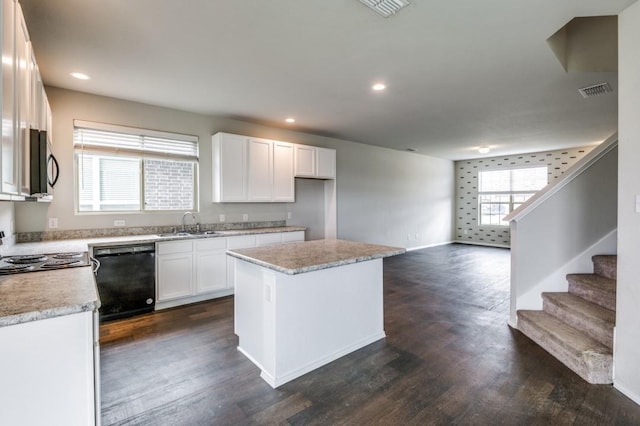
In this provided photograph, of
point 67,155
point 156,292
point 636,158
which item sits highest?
point 67,155

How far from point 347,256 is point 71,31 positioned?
2.80m

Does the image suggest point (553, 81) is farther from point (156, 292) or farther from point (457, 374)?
point (156, 292)

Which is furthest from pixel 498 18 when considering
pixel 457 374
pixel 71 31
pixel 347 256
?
pixel 71 31

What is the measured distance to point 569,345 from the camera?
101 inches

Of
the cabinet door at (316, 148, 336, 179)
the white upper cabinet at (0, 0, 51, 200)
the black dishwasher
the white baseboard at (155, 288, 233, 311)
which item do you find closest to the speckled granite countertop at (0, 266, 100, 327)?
the white upper cabinet at (0, 0, 51, 200)

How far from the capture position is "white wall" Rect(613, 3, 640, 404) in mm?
2068

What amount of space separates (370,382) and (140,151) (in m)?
3.94

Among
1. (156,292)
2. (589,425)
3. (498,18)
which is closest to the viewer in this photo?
(589,425)

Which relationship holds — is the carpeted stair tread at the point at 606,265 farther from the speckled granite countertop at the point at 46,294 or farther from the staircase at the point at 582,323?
the speckled granite countertop at the point at 46,294

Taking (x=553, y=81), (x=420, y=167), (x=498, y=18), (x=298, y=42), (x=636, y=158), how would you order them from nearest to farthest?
(x=636, y=158) < (x=498, y=18) < (x=298, y=42) < (x=553, y=81) < (x=420, y=167)

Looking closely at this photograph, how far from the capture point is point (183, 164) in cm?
453

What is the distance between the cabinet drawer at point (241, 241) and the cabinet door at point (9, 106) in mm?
2864

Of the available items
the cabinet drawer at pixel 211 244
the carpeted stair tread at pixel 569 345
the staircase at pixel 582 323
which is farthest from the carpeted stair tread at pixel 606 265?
the cabinet drawer at pixel 211 244

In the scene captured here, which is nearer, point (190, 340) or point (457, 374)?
point (457, 374)
